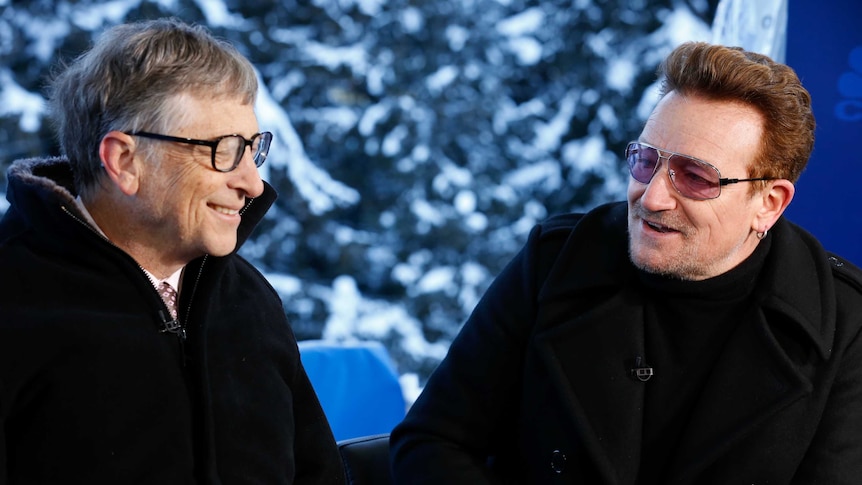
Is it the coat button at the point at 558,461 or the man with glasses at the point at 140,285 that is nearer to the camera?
the man with glasses at the point at 140,285

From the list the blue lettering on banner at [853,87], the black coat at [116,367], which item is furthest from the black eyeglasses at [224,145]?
the blue lettering on banner at [853,87]

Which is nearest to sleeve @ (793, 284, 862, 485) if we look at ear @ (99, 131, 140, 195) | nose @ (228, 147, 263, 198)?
nose @ (228, 147, 263, 198)

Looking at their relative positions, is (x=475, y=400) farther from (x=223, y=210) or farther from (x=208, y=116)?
(x=208, y=116)

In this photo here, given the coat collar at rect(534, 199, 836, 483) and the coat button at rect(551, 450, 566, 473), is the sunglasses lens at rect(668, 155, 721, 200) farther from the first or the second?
the coat button at rect(551, 450, 566, 473)

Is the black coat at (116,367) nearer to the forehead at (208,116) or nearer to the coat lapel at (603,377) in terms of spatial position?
the forehead at (208,116)

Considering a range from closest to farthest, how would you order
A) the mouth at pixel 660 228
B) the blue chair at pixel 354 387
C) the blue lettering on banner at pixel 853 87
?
the mouth at pixel 660 228
the blue chair at pixel 354 387
the blue lettering on banner at pixel 853 87

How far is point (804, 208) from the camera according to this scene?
3404 mm

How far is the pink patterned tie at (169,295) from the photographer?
202 cm

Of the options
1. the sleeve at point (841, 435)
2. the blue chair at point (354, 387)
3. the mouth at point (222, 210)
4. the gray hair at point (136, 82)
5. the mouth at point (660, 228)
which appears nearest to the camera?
the gray hair at point (136, 82)

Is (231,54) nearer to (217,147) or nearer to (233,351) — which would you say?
(217,147)

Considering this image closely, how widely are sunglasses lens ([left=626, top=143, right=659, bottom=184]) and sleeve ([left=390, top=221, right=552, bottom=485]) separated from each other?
0.35 meters

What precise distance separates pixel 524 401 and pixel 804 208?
5.33 ft

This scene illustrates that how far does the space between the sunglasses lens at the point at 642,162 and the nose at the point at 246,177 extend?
885mm

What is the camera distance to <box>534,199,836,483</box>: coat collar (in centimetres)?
216
